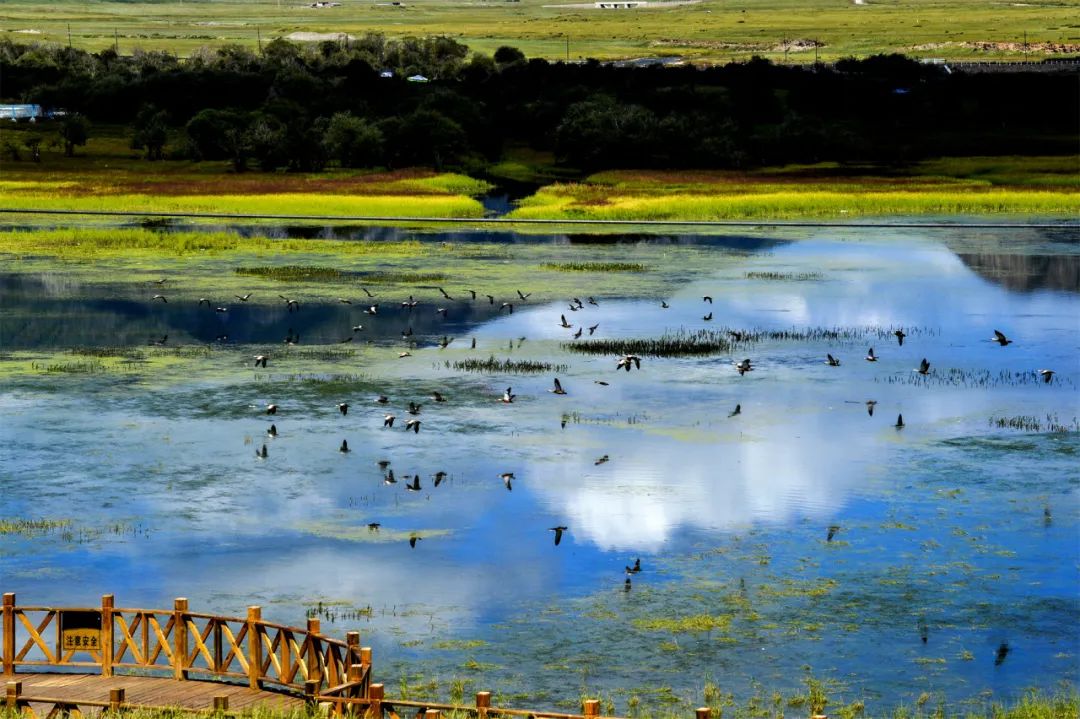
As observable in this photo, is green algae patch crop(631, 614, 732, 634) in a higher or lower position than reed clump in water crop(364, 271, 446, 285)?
lower

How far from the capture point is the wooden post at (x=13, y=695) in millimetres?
17625

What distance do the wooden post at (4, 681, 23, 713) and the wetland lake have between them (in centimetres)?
553

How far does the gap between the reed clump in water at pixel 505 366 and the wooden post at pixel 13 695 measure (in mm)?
26662

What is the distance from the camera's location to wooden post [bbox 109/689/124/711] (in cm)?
1766

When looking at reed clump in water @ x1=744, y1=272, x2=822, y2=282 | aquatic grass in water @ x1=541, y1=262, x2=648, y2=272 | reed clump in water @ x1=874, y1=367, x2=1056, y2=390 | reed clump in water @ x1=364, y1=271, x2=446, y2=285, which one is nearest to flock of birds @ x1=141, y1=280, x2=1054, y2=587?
reed clump in water @ x1=874, y1=367, x2=1056, y2=390

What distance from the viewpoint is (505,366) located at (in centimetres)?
4481

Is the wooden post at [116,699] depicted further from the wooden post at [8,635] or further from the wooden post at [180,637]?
the wooden post at [8,635]

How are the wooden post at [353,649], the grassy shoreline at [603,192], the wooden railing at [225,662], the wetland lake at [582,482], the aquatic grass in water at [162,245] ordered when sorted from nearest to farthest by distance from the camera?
the wooden railing at [225,662] < the wooden post at [353,649] < the wetland lake at [582,482] < the aquatic grass in water at [162,245] < the grassy shoreline at [603,192]

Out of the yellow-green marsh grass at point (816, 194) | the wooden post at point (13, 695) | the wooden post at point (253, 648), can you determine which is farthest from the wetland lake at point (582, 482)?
the yellow-green marsh grass at point (816, 194)

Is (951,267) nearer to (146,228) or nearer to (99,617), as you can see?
(146,228)

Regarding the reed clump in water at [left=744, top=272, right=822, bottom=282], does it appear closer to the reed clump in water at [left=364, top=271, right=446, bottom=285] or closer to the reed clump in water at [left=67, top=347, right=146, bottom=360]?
the reed clump in water at [left=364, top=271, right=446, bottom=285]

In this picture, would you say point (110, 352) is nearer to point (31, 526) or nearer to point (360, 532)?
point (31, 526)

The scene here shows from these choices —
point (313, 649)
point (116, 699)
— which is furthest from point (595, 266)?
point (116, 699)

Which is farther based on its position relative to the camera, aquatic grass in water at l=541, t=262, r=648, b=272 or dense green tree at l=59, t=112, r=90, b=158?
dense green tree at l=59, t=112, r=90, b=158
